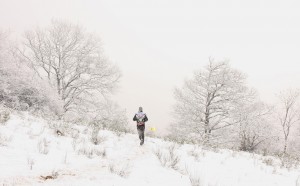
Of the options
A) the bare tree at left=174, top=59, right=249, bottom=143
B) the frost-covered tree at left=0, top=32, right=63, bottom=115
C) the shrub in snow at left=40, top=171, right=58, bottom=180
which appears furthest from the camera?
the bare tree at left=174, top=59, right=249, bottom=143

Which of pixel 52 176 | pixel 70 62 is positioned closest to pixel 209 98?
pixel 70 62

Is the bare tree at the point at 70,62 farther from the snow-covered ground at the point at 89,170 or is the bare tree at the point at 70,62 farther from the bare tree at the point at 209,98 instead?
the snow-covered ground at the point at 89,170

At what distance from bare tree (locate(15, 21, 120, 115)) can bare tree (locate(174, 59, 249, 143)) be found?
262 inches

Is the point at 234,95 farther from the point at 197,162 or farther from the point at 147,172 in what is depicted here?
the point at 147,172

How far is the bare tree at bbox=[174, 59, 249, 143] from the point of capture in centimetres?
2395

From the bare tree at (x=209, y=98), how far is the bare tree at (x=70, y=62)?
6.65 metres

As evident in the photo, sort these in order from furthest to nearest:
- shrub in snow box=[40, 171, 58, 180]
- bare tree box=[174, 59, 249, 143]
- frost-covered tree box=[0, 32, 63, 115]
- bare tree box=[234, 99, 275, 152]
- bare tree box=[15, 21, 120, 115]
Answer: bare tree box=[174, 59, 249, 143], bare tree box=[15, 21, 120, 115], bare tree box=[234, 99, 275, 152], frost-covered tree box=[0, 32, 63, 115], shrub in snow box=[40, 171, 58, 180]

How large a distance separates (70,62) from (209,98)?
12754 mm

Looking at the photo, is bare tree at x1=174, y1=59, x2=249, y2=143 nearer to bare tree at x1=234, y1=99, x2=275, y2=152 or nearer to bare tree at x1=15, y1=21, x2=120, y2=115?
bare tree at x1=234, y1=99, x2=275, y2=152

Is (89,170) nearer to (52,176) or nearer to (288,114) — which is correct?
(52,176)

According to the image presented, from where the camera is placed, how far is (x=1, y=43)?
18859 millimetres

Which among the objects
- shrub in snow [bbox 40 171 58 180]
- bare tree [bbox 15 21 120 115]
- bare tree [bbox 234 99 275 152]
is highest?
bare tree [bbox 15 21 120 115]

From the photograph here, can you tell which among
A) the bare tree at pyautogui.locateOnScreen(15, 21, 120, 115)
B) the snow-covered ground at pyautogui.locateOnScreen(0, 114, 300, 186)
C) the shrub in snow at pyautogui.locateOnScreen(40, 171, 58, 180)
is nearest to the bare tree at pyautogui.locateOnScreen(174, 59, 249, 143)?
the bare tree at pyautogui.locateOnScreen(15, 21, 120, 115)

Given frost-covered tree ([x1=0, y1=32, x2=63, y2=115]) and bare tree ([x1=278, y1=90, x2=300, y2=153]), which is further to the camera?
bare tree ([x1=278, y1=90, x2=300, y2=153])
